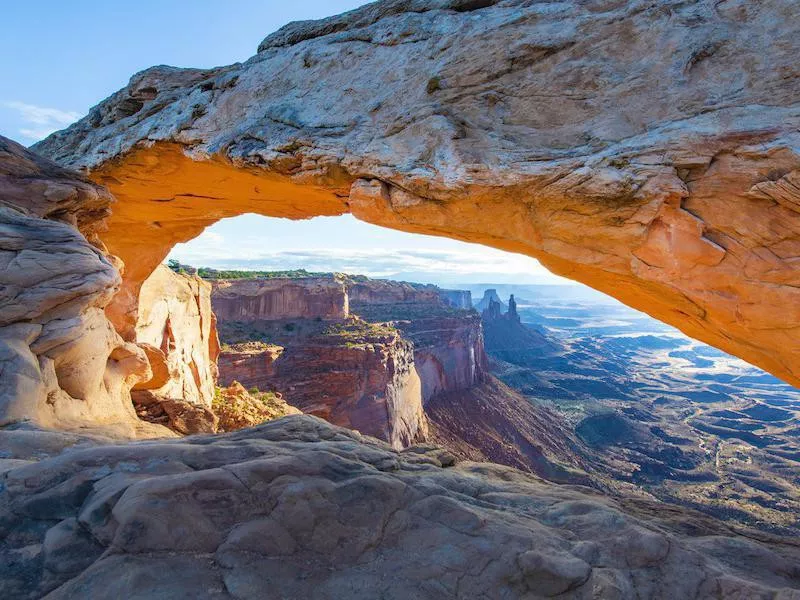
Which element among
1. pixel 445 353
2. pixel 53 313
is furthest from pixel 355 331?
pixel 53 313

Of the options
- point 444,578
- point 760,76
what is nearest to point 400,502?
point 444,578

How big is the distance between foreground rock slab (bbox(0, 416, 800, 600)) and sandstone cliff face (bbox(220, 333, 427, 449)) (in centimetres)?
2655

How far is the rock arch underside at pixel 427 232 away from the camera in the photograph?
154 inches

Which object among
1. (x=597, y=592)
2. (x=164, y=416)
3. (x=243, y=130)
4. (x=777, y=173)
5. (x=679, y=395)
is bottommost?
(x=679, y=395)

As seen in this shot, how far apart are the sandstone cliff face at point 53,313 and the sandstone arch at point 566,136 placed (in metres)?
2.57

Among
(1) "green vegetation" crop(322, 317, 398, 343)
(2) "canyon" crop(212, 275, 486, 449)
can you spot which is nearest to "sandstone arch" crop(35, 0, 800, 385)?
(2) "canyon" crop(212, 275, 486, 449)

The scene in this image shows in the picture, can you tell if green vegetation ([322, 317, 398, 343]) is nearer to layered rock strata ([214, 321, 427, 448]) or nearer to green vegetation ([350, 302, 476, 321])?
layered rock strata ([214, 321, 427, 448])

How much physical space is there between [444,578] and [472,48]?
752 cm

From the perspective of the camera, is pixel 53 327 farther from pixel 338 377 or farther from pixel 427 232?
pixel 338 377

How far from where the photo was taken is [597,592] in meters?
3.77

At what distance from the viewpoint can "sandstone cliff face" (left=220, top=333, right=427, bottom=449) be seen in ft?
104

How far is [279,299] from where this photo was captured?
4297 cm

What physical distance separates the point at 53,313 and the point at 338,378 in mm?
25502

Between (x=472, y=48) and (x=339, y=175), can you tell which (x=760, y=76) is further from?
(x=339, y=175)
